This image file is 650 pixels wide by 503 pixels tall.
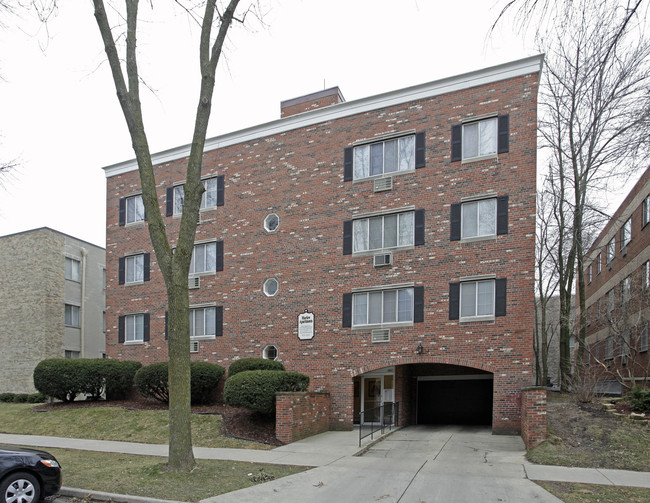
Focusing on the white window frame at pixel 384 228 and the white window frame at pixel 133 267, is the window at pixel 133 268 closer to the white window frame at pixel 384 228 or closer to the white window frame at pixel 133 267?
the white window frame at pixel 133 267

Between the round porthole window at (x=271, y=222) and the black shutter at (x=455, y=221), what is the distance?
20.5 feet

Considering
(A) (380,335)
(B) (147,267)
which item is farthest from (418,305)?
(B) (147,267)

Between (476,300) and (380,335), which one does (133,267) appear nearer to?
(380,335)

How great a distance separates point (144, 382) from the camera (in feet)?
59.1

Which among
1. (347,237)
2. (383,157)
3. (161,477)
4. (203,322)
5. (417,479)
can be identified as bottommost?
(417,479)

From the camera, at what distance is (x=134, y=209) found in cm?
2294

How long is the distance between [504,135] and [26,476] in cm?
1414

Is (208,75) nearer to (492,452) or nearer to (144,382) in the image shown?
(492,452)

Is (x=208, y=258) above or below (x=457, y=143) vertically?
below

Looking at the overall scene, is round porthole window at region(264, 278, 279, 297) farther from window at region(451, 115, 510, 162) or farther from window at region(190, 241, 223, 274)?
window at region(451, 115, 510, 162)

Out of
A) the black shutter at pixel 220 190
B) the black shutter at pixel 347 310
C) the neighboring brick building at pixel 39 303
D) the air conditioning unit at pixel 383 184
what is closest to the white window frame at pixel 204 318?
the black shutter at pixel 220 190

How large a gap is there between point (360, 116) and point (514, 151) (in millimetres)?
5210

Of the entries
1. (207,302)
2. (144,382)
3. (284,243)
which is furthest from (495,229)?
(144,382)

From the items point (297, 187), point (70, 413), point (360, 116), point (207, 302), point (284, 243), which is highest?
point (360, 116)
